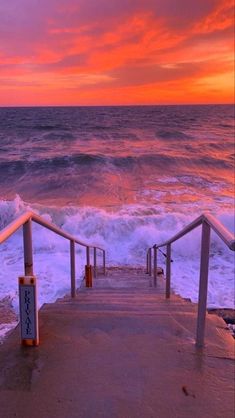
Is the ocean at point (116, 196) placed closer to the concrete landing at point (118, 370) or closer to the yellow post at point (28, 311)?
the concrete landing at point (118, 370)

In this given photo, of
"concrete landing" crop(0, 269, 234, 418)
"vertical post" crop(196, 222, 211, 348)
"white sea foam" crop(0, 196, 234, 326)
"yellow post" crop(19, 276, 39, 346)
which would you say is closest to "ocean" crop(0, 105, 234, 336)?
"white sea foam" crop(0, 196, 234, 326)

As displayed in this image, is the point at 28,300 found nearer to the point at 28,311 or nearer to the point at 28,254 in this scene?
the point at 28,311

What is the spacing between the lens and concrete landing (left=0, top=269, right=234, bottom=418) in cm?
218

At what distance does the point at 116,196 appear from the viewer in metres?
21.8

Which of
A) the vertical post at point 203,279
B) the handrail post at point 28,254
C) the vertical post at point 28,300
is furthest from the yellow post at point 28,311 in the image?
the vertical post at point 203,279

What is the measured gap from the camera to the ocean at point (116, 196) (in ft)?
37.6

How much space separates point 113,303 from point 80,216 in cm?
1339

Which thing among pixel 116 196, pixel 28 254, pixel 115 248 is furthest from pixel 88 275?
pixel 116 196

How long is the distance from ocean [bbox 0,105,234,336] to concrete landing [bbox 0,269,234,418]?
5.39 metres

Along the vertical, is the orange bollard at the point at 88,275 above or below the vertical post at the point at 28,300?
below

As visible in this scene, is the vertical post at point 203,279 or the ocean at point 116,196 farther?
the ocean at point 116,196

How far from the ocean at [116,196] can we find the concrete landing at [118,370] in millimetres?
5392

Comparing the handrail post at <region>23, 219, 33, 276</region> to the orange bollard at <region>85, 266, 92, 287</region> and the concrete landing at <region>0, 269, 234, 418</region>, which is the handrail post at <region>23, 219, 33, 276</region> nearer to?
the concrete landing at <region>0, 269, 234, 418</region>

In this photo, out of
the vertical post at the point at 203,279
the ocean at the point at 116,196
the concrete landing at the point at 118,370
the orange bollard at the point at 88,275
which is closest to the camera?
the concrete landing at the point at 118,370
